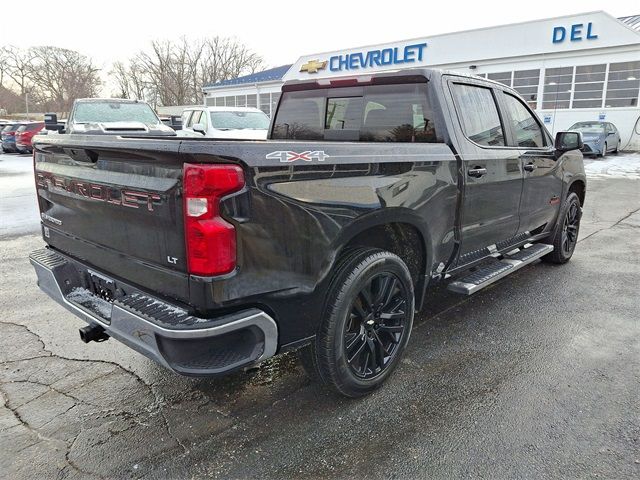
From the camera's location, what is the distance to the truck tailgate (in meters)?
2.23

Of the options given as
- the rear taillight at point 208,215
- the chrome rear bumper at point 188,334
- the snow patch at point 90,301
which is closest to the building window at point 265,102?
the snow patch at point 90,301

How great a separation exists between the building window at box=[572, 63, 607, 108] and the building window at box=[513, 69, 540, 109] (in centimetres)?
180

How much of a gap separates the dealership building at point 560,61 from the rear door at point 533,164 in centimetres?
1592

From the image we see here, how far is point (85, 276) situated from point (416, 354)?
2343 mm

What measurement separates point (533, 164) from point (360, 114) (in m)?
1.82

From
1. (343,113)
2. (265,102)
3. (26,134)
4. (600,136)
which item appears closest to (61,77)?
(265,102)

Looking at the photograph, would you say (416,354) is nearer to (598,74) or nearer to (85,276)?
(85,276)

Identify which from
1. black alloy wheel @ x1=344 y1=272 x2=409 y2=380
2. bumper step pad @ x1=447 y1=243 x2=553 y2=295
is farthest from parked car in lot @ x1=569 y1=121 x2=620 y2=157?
black alloy wheel @ x1=344 y1=272 x2=409 y2=380

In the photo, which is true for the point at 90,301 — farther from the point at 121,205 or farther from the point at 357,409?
the point at 357,409

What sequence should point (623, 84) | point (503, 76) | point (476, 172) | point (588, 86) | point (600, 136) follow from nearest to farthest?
point (476, 172) → point (600, 136) → point (623, 84) → point (588, 86) → point (503, 76)

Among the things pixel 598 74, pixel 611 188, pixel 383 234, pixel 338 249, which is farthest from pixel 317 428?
pixel 598 74

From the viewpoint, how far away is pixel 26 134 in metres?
23.2

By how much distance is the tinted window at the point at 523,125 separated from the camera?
14.8 ft

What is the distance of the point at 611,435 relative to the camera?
2.66 metres
